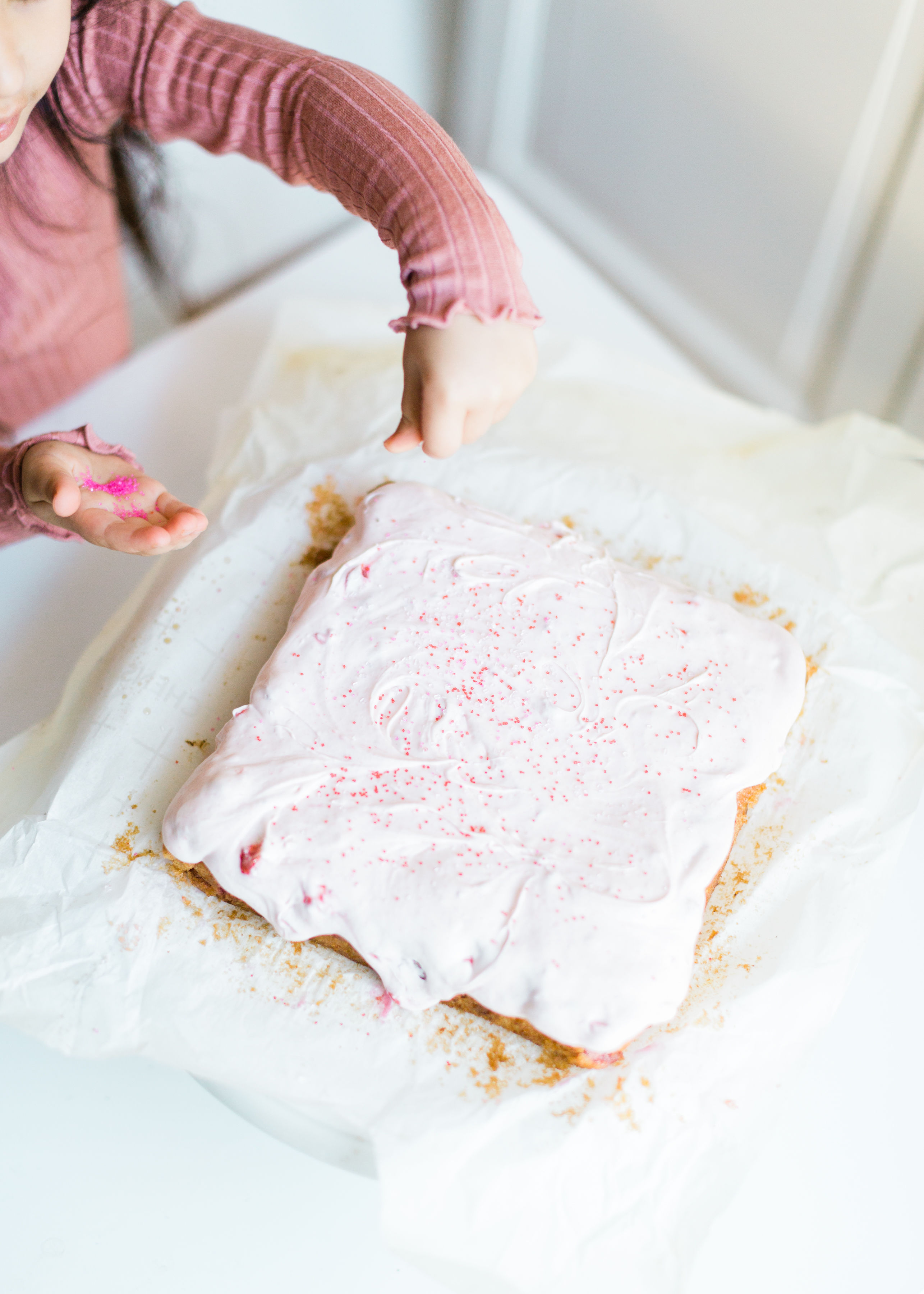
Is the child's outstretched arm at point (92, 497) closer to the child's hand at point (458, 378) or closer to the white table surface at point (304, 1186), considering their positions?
the child's hand at point (458, 378)

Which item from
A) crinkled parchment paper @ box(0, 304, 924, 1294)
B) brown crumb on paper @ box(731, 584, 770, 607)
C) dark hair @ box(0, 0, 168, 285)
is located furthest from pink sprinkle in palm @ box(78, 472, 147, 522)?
brown crumb on paper @ box(731, 584, 770, 607)

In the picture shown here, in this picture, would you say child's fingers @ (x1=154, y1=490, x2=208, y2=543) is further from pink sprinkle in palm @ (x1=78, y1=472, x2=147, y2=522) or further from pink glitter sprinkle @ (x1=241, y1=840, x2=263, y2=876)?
pink glitter sprinkle @ (x1=241, y1=840, x2=263, y2=876)

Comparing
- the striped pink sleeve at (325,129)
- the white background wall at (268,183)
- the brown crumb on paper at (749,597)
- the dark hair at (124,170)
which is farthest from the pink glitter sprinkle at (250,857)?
the white background wall at (268,183)

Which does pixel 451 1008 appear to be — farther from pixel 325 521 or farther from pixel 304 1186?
pixel 325 521

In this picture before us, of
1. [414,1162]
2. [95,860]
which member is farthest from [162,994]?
[414,1162]

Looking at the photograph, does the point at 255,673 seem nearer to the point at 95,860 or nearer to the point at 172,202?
the point at 95,860

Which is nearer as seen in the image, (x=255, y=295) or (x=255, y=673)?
(x=255, y=673)
